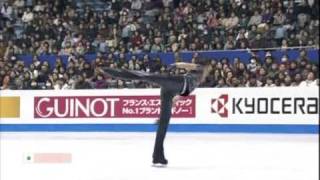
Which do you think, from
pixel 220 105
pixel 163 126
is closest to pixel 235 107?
pixel 220 105

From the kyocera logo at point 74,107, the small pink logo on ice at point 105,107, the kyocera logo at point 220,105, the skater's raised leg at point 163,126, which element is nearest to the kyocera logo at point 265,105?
the kyocera logo at point 220,105

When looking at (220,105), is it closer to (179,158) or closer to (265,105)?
(265,105)

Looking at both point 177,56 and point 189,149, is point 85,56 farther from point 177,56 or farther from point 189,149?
point 189,149

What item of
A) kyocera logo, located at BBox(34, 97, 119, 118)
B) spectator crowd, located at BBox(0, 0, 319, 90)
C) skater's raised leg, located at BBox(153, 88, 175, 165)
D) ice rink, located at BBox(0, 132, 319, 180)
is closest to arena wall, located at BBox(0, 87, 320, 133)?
kyocera logo, located at BBox(34, 97, 119, 118)

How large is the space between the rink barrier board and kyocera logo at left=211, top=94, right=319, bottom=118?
0.83 ft

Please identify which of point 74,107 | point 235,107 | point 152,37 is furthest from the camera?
point 152,37

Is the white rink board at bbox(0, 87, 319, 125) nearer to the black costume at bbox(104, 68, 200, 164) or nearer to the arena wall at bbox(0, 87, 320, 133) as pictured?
the arena wall at bbox(0, 87, 320, 133)

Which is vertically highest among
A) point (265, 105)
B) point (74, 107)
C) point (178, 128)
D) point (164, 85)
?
point (164, 85)

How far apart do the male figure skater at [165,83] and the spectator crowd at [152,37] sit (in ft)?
13.7

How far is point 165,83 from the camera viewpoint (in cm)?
639

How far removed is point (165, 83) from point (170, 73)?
3.46m

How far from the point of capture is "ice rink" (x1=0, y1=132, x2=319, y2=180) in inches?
221

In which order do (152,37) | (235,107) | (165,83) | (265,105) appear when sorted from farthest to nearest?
(152,37)
(235,107)
(265,105)
(165,83)

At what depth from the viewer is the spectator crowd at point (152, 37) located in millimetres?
12039
